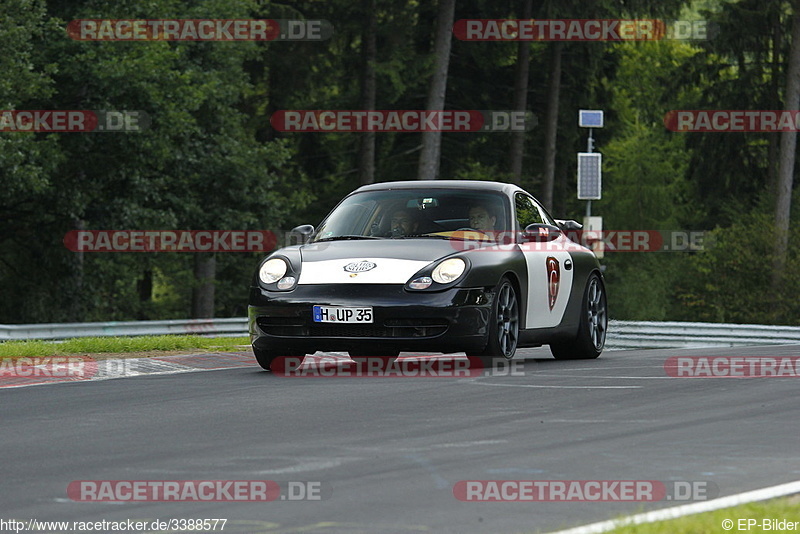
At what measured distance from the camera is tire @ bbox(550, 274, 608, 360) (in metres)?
14.0

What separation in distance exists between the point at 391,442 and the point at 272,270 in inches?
175

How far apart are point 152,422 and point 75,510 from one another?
2747 millimetres

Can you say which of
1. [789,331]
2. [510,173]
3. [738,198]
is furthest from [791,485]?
[738,198]

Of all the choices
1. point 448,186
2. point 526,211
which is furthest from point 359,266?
point 526,211

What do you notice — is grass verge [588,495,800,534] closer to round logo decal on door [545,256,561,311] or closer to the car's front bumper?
the car's front bumper

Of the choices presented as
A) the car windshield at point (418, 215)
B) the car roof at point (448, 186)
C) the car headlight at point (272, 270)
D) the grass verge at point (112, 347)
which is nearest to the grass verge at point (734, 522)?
the car headlight at point (272, 270)

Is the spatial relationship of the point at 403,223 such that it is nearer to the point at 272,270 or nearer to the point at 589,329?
the point at 272,270

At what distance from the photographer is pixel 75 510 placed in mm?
6008

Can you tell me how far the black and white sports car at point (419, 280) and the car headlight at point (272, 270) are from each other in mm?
11

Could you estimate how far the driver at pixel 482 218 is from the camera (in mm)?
12711

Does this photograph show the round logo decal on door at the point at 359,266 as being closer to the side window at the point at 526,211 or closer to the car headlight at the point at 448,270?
the car headlight at the point at 448,270

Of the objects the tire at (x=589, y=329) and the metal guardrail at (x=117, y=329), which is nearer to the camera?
the tire at (x=589, y=329)

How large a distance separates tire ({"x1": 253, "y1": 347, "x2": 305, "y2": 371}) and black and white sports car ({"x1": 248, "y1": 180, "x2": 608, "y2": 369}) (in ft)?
0.06

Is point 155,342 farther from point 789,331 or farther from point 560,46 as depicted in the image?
point 560,46
